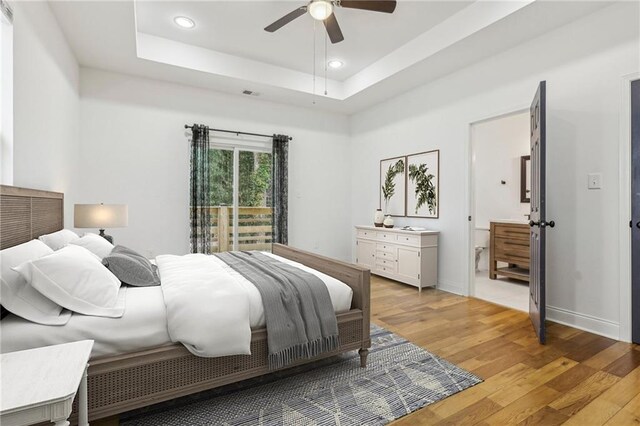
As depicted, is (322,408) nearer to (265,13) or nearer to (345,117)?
(265,13)

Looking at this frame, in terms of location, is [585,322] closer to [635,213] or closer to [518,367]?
[635,213]

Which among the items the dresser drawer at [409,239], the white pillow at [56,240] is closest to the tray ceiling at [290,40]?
the white pillow at [56,240]

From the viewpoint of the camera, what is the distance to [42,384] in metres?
1.04

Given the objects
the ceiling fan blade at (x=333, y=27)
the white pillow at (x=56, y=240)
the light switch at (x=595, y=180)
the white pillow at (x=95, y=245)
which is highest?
the ceiling fan blade at (x=333, y=27)

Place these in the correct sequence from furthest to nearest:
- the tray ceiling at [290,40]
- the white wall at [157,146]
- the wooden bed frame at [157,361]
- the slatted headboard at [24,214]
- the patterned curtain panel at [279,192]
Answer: the patterned curtain panel at [279,192]
the white wall at [157,146]
the tray ceiling at [290,40]
the slatted headboard at [24,214]
the wooden bed frame at [157,361]

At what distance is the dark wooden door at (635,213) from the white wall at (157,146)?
4.08 metres

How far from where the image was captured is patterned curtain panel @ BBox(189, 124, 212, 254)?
4664 millimetres

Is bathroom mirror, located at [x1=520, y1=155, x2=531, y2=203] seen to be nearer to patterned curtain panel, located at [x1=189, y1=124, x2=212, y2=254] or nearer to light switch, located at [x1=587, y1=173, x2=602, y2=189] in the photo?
light switch, located at [x1=587, y1=173, x2=602, y2=189]

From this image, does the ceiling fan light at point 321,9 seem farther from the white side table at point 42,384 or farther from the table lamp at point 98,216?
the white side table at point 42,384

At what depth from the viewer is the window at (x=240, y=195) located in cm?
498

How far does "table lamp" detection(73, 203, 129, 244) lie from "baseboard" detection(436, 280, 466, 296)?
3828 mm

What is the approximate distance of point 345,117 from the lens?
6133mm

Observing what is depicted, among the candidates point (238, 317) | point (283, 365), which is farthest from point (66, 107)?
point (283, 365)

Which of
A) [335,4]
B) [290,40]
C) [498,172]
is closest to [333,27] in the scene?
[335,4]
